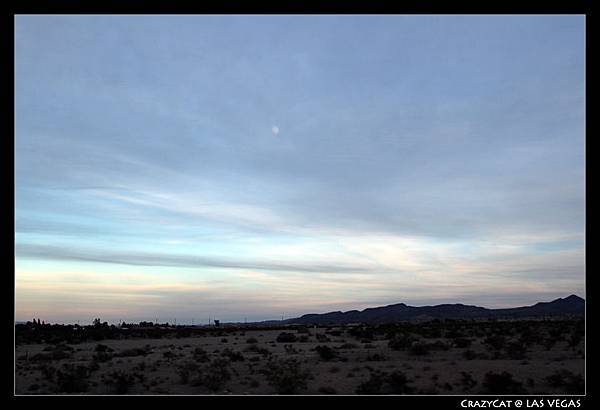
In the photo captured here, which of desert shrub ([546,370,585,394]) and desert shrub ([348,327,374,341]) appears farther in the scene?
desert shrub ([348,327,374,341])

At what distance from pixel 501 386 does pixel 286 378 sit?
766 cm

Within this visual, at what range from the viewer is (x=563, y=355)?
25.5m

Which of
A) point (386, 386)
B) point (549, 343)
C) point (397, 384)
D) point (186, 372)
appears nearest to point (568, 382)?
point (397, 384)

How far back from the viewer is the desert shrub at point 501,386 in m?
16.4

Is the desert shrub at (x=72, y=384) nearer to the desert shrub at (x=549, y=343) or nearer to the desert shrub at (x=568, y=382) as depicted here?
the desert shrub at (x=568, y=382)

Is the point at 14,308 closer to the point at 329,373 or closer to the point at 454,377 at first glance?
the point at 329,373

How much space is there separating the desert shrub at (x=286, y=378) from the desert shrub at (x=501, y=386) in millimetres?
6547

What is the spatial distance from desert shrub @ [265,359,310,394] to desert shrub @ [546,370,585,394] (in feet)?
30.3

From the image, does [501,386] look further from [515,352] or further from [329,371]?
[515,352]

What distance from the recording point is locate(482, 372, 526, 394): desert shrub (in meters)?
16.4

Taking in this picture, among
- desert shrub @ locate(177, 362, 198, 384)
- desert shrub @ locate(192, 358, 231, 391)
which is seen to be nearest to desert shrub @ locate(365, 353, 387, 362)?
desert shrub @ locate(192, 358, 231, 391)

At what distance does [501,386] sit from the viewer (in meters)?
16.6

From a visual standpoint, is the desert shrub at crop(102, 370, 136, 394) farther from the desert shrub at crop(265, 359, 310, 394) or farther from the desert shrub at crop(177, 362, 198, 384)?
the desert shrub at crop(265, 359, 310, 394)
